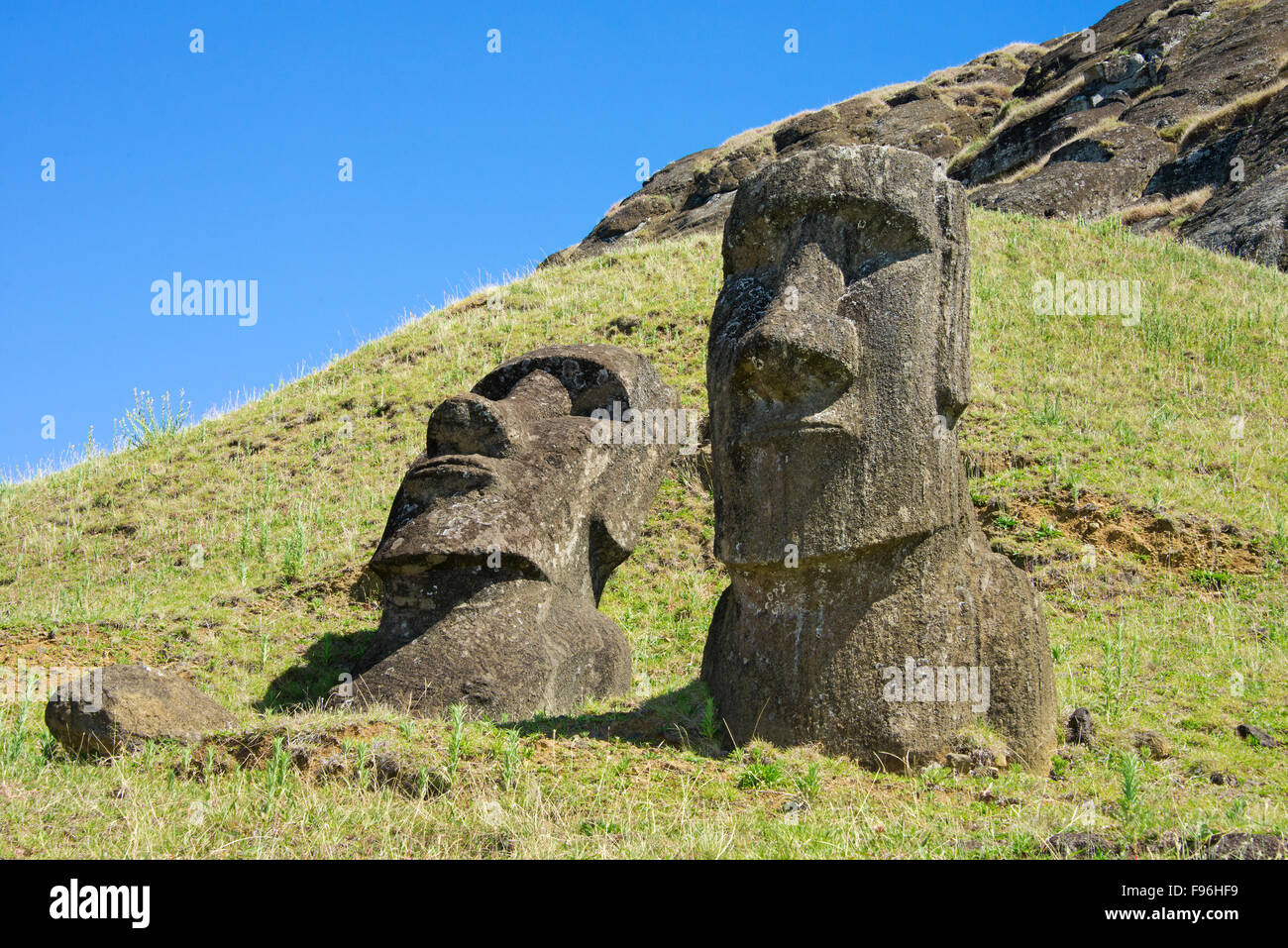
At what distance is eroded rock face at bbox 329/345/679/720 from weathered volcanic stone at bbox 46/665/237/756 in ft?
3.40

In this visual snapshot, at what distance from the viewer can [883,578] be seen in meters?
5.94

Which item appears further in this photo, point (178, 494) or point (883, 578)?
point (178, 494)

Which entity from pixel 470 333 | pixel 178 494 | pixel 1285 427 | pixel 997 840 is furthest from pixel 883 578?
pixel 470 333

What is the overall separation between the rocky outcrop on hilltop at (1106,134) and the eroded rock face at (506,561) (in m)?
13.4

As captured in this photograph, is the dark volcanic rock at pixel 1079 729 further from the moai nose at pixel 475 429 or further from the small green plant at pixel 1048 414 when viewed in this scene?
the small green plant at pixel 1048 414

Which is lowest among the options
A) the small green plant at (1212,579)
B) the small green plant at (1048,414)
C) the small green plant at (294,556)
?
the small green plant at (1212,579)

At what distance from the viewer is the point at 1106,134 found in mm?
27281

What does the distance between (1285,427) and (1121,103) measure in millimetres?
21025

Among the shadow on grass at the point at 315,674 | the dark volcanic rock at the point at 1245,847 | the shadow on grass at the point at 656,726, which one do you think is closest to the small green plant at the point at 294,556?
the shadow on grass at the point at 315,674

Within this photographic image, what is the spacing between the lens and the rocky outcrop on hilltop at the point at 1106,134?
22.9 m

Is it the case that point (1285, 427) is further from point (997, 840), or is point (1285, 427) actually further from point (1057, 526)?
point (997, 840)

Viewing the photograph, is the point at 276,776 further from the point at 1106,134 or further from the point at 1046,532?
the point at 1106,134

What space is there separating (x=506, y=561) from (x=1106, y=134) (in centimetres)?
2408

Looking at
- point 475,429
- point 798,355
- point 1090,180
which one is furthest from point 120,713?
point 1090,180
